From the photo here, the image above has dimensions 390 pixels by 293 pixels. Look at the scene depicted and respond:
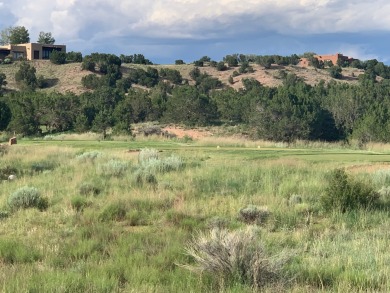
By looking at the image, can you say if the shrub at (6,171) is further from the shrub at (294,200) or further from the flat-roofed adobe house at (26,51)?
the flat-roofed adobe house at (26,51)

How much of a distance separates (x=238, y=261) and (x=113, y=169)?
40.1 ft

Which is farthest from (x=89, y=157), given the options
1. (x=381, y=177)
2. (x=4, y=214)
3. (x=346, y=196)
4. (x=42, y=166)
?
(x=346, y=196)

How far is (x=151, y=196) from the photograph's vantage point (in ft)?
43.8

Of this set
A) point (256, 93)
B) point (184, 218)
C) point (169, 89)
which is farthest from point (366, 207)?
point (169, 89)

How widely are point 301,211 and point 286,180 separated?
3894mm

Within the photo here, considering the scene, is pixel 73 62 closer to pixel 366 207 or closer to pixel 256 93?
pixel 256 93

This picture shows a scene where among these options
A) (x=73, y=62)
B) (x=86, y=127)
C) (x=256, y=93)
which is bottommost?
(x=86, y=127)

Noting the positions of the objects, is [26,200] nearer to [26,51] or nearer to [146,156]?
[146,156]

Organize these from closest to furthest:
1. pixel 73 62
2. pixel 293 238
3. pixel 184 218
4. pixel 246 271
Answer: pixel 246 271 < pixel 293 238 < pixel 184 218 < pixel 73 62

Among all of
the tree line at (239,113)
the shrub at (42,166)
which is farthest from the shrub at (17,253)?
the tree line at (239,113)

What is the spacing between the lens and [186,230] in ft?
32.4

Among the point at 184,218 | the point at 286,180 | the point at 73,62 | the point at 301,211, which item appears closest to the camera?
the point at 184,218

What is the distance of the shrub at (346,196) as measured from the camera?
1215cm

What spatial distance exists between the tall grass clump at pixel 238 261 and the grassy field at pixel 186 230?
0.01m
